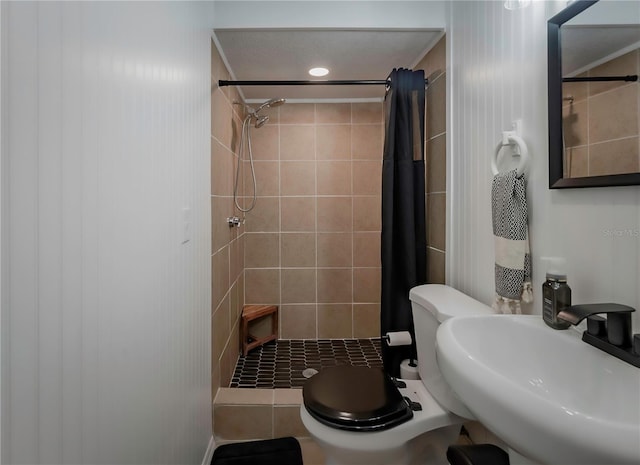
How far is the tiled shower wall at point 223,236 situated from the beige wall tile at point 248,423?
0.17 meters

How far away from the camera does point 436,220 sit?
1.84m

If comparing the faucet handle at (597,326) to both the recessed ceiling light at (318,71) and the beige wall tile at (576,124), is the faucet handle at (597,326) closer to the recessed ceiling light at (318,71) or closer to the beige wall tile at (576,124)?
the beige wall tile at (576,124)

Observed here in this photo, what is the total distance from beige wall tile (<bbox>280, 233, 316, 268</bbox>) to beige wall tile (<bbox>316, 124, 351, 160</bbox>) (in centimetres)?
67

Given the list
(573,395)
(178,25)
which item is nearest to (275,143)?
(178,25)

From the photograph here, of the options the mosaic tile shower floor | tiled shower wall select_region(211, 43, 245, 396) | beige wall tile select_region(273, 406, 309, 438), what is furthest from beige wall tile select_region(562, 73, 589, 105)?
the mosaic tile shower floor

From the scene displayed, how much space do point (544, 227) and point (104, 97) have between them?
4.10 ft

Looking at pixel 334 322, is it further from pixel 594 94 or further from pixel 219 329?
pixel 594 94

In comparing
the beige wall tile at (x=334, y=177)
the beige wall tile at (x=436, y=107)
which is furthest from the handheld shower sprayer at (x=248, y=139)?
the beige wall tile at (x=436, y=107)

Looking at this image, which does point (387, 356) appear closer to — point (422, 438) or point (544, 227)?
point (422, 438)

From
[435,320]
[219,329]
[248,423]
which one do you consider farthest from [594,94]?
[248,423]

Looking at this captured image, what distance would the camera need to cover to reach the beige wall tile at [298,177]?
2.79 meters

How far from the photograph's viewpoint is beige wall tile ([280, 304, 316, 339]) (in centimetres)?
283

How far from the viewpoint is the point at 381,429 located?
1.18 metres

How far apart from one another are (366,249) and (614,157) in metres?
2.09
